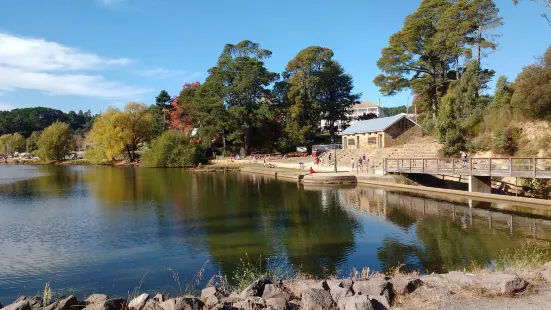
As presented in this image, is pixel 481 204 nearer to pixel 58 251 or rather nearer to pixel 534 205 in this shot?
pixel 534 205

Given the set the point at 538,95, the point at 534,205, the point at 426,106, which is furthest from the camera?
the point at 426,106

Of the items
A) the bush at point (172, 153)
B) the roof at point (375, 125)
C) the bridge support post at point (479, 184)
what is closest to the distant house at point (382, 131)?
the roof at point (375, 125)

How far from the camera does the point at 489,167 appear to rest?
23344 millimetres

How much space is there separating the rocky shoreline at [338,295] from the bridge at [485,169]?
16266mm

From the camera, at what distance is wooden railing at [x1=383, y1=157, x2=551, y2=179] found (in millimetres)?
21531

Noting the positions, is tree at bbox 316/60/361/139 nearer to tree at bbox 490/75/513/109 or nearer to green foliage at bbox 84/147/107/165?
tree at bbox 490/75/513/109

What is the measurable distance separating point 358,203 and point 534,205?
9659 millimetres

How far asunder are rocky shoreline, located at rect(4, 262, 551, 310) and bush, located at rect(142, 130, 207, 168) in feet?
185

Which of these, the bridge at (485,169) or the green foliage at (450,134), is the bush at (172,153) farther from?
the bridge at (485,169)

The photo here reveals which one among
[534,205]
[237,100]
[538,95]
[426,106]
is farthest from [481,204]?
[237,100]

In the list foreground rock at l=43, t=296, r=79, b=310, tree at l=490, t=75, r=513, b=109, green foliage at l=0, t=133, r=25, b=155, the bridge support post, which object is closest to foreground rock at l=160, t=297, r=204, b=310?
foreground rock at l=43, t=296, r=79, b=310

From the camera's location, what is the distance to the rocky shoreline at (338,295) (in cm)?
682

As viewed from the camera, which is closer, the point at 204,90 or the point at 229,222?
the point at 229,222

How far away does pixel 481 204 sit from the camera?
2258cm
